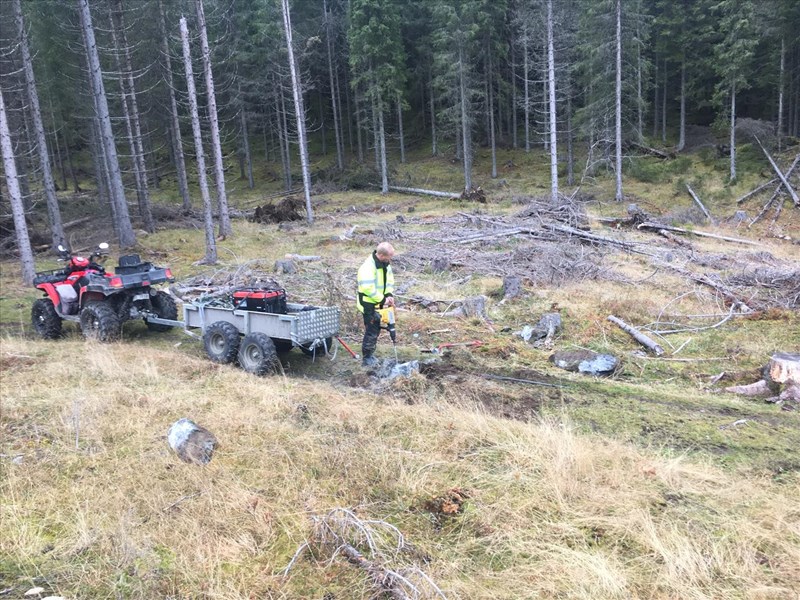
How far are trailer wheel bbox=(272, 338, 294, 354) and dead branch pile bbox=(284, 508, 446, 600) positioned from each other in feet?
13.8

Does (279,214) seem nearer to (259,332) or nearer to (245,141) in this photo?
(245,141)

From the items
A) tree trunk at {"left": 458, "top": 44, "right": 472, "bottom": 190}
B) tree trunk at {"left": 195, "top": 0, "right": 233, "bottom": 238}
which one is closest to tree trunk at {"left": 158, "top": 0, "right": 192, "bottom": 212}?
tree trunk at {"left": 195, "top": 0, "right": 233, "bottom": 238}

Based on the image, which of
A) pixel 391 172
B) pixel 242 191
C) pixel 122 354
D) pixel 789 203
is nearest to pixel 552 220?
pixel 789 203

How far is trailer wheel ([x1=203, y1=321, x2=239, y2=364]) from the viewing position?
775 cm

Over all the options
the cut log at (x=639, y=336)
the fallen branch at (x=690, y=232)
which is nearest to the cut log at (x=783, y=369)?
the cut log at (x=639, y=336)

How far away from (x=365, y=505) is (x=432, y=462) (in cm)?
81

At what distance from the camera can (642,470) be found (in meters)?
4.36

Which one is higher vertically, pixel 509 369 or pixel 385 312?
pixel 385 312

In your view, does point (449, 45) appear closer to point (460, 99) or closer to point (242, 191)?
point (460, 99)

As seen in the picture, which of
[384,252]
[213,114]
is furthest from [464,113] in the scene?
[384,252]

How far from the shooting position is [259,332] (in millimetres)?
7672

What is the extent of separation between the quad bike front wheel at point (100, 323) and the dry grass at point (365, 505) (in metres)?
3.14

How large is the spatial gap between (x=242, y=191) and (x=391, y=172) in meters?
11.5

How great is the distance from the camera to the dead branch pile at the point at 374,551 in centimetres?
316
